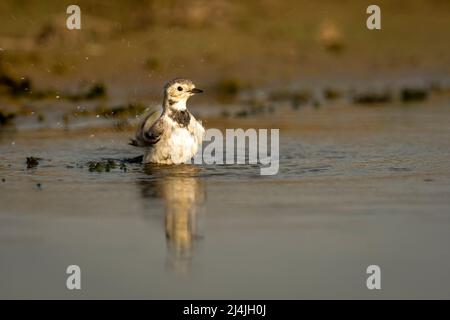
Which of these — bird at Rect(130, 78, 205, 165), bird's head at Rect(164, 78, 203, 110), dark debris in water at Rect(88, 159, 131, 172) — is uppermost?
bird's head at Rect(164, 78, 203, 110)

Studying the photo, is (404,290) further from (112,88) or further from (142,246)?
(112,88)

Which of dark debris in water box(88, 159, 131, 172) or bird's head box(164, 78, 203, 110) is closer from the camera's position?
dark debris in water box(88, 159, 131, 172)

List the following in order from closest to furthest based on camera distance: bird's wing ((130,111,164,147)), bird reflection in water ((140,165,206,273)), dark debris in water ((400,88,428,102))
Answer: bird reflection in water ((140,165,206,273)) < bird's wing ((130,111,164,147)) < dark debris in water ((400,88,428,102))

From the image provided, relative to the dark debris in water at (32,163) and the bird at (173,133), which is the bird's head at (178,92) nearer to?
the bird at (173,133)

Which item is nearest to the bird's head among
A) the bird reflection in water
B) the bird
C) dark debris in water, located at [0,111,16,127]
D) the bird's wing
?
the bird

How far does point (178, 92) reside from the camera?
1142 centimetres

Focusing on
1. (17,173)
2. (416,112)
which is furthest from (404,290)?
(416,112)

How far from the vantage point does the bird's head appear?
11.4 m

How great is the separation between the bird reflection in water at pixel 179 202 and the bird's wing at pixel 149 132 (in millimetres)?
317

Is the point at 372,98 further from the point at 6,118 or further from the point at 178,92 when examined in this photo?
the point at 178,92

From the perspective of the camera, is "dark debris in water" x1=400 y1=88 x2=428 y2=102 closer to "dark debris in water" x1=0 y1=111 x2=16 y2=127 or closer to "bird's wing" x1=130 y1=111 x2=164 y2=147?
"dark debris in water" x1=0 y1=111 x2=16 y2=127

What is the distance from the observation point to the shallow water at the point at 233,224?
6.61m

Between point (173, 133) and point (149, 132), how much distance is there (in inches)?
15.2

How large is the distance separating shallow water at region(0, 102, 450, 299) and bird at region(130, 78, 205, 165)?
0.19 meters
